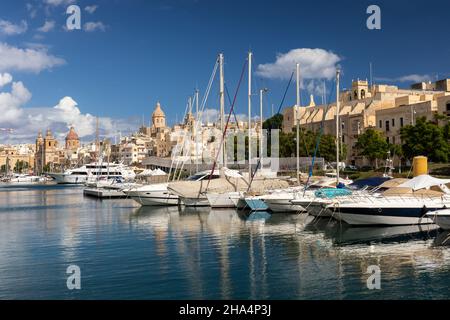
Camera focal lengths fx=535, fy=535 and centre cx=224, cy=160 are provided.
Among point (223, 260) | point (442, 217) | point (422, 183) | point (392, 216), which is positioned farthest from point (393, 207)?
point (223, 260)

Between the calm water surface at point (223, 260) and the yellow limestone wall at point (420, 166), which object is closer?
the calm water surface at point (223, 260)

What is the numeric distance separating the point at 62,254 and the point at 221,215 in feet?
54.1

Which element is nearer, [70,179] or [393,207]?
[393,207]

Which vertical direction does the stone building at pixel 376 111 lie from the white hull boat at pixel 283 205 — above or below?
above

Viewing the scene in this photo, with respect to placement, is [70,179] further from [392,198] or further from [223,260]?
[223,260]

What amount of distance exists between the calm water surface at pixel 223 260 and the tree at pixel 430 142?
32382mm

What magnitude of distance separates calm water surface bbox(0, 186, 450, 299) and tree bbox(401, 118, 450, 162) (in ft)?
106

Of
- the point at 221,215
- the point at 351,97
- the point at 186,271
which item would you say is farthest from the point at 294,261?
the point at 351,97

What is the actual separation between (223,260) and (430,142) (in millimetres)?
46572

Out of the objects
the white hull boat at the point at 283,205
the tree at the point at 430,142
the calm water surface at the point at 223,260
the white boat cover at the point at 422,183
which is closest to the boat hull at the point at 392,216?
the calm water surface at the point at 223,260

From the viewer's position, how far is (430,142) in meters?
61.6

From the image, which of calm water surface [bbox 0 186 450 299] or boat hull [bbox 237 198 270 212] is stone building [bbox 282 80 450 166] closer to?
boat hull [bbox 237 198 270 212]

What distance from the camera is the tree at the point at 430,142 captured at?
61562 mm

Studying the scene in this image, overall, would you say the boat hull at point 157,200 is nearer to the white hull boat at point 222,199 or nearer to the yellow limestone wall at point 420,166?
the white hull boat at point 222,199
